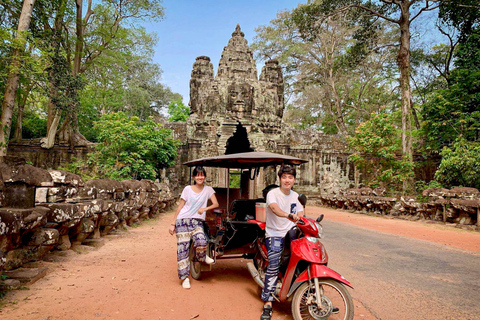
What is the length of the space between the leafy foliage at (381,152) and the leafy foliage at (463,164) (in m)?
1.64

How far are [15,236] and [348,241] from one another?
23.4 feet

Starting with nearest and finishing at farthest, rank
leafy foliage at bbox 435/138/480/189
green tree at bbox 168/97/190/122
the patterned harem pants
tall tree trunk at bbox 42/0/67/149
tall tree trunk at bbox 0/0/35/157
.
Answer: the patterned harem pants
tall tree trunk at bbox 0/0/35/157
leafy foliage at bbox 435/138/480/189
tall tree trunk at bbox 42/0/67/149
green tree at bbox 168/97/190/122

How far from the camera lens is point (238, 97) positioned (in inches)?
656

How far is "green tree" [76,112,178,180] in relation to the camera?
12617 millimetres

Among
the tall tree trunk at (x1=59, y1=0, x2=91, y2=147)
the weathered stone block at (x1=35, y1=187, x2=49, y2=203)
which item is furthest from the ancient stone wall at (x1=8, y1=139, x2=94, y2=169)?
the weathered stone block at (x1=35, y1=187, x2=49, y2=203)

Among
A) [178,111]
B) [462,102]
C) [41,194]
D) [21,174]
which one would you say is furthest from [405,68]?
[178,111]

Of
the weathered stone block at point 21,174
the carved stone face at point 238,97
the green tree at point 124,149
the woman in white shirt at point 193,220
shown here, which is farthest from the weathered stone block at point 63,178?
the carved stone face at point 238,97

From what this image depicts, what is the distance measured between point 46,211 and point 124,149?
31.1ft

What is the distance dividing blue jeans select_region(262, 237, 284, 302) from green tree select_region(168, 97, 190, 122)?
30.1 metres

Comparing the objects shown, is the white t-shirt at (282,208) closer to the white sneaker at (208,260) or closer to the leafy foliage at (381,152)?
the white sneaker at (208,260)

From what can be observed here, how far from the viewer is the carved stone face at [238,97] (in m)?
16.6

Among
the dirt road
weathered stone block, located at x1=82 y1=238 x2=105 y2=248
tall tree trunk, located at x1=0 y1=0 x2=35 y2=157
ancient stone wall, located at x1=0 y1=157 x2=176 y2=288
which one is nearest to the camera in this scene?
the dirt road

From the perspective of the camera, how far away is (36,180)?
4.08m

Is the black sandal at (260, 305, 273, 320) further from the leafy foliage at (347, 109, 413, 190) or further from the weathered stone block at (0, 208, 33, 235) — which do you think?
the leafy foliage at (347, 109, 413, 190)
